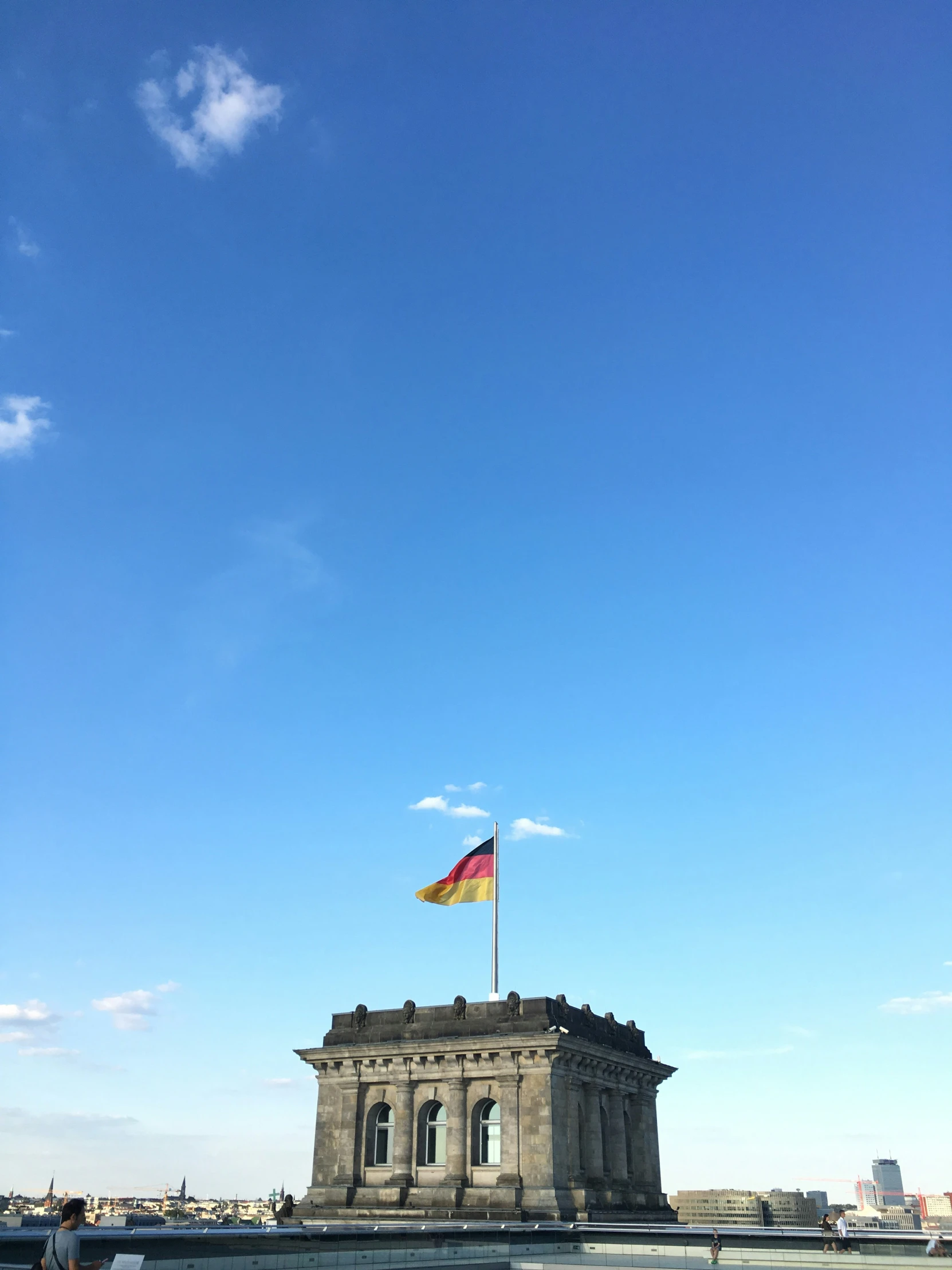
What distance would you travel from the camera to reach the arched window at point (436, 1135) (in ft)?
152

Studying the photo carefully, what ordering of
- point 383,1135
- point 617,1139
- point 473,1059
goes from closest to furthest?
1. point 473,1059
2. point 383,1135
3. point 617,1139

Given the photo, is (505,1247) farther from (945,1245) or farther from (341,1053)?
(341,1053)

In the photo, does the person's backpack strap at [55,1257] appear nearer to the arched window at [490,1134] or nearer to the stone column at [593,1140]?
the arched window at [490,1134]

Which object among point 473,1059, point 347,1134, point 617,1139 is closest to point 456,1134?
point 473,1059

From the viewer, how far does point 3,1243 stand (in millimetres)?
24969

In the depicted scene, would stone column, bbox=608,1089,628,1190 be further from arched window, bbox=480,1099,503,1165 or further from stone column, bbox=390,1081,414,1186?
stone column, bbox=390,1081,414,1186

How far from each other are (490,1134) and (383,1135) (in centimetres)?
595

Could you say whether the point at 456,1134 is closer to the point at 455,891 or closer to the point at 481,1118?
the point at 481,1118

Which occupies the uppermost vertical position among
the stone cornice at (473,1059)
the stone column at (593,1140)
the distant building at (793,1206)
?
the stone cornice at (473,1059)

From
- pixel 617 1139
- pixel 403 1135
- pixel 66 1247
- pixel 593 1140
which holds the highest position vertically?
pixel 403 1135

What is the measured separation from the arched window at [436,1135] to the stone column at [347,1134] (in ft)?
11.8

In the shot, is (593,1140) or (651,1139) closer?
(593,1140)


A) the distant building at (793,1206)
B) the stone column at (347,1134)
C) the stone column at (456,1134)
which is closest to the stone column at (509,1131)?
the stone column at (456,1134)

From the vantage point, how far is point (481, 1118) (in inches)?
1812
